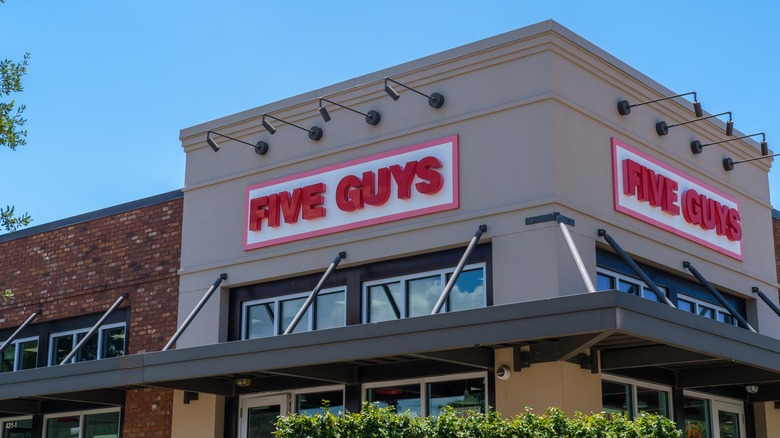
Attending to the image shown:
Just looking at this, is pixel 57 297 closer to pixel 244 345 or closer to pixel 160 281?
pixel 160 281

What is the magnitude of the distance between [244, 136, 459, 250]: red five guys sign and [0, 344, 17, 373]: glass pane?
6.52 metres

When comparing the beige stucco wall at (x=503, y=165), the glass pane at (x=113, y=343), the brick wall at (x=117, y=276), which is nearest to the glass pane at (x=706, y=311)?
the beige stucco wall at (x=503, y=165)

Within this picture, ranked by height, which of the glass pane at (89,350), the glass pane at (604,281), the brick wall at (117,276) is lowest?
the glass pane at (89,350)

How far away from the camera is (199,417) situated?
56.7 ft

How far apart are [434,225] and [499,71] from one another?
7.70ft

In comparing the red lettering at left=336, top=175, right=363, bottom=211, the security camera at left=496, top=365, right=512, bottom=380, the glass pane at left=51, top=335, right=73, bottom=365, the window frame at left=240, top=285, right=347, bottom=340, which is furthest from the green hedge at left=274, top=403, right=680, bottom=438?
the glass pane at left=51, top=335, right=73, bottom=365

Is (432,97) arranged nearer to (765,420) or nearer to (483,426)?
(483,426)

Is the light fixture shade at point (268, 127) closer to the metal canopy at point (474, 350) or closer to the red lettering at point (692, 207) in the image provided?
the metal canopy at point (474, 350)

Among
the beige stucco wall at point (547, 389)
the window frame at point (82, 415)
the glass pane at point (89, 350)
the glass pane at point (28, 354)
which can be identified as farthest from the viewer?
the glass pane at point (28, 354)

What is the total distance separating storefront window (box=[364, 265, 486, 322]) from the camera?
14945 mm

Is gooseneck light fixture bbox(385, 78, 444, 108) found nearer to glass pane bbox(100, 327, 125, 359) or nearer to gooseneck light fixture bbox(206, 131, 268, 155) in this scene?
gooseneck light fixture bbox(206, 131, 268, 155)

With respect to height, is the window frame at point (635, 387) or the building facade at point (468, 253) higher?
the building facade at point (468, 253)

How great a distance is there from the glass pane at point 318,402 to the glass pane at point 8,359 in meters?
7.43

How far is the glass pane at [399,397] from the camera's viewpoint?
15148 mm
